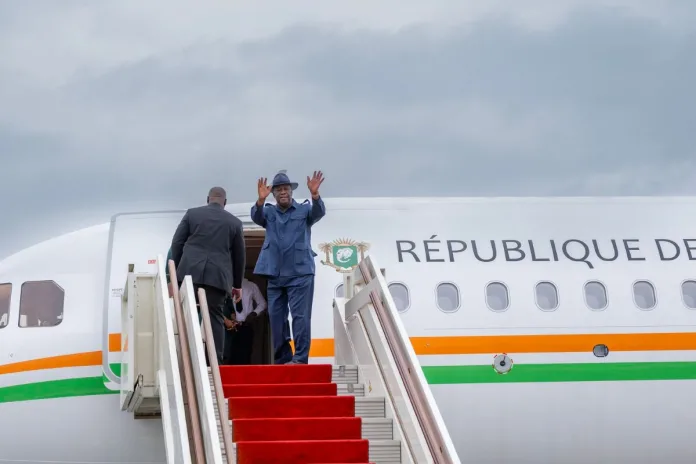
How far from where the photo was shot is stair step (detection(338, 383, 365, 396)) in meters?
8.30

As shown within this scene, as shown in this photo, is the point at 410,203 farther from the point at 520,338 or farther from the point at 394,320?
the point at 394,320

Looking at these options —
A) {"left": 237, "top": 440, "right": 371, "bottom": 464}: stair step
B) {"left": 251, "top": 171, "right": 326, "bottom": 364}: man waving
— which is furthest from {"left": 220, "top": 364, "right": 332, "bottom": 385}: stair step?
{"left": 237, "top": 440, "right": 371, "bottom": 464}: stair step

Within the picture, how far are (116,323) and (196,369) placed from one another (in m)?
3.80

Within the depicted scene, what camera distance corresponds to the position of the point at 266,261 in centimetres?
920

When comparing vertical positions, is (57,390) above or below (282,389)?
above

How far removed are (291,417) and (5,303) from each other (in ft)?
14.9

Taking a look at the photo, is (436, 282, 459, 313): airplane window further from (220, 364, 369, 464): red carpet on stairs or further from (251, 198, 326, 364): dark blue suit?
(220, 364, 369, 464): red carpet on stairs

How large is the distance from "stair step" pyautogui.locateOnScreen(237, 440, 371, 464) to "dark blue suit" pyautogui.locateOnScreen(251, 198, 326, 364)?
201 cm

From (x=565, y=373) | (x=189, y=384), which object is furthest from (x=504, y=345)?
(x=189, y=384)

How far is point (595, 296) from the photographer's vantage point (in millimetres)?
11258

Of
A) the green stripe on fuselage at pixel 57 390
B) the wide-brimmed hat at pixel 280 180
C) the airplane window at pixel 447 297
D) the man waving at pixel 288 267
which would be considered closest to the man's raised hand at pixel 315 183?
the man waving at pixel 288 267

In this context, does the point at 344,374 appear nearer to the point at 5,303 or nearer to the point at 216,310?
the point at 216,310

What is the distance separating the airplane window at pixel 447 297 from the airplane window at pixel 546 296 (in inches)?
34.6

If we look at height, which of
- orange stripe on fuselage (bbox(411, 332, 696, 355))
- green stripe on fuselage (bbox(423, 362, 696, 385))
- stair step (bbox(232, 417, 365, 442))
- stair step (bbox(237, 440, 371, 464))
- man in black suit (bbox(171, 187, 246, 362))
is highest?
man in black suit (bbox(171, 187, 246, 362))
